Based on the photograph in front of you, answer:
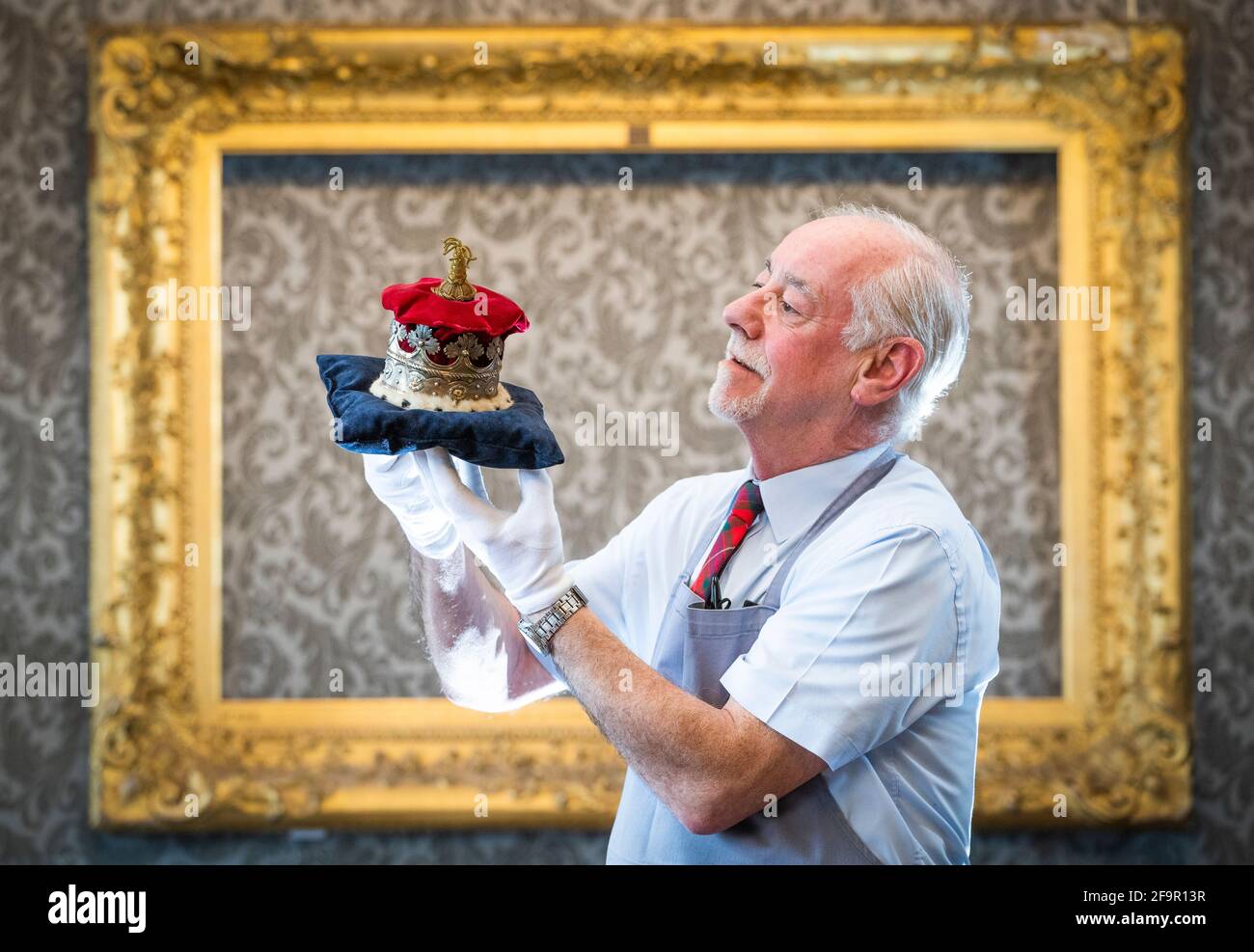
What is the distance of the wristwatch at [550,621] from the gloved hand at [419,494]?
15cm

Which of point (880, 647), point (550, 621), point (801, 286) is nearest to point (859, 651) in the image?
point (880, 647)

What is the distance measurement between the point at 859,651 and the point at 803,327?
37 cm

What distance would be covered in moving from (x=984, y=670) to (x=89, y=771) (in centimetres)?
140

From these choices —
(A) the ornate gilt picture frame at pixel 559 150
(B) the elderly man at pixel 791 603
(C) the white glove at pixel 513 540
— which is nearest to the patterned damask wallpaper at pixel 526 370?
(A) the ornate gilt picture frame at pixel 559 150

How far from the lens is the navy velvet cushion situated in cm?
113

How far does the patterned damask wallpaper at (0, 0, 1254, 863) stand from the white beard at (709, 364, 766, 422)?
557 mm

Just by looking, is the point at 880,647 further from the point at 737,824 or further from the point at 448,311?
the point at 448,311

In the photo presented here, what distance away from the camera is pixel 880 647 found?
3.67ft

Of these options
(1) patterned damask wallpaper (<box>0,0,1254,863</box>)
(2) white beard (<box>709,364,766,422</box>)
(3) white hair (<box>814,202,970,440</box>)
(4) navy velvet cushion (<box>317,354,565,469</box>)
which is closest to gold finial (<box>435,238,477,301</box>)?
(4) navy velvet cushion (<box>317,354,565,469</box>)

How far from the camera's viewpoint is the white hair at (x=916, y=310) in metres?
1.24

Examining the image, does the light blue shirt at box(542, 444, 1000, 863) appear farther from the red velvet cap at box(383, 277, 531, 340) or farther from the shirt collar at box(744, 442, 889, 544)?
the red velvet cap at box(383, 277, 531, 340)

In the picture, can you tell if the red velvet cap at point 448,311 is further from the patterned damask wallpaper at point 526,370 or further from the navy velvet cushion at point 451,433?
the patterned damask wallpaper at point 526,370

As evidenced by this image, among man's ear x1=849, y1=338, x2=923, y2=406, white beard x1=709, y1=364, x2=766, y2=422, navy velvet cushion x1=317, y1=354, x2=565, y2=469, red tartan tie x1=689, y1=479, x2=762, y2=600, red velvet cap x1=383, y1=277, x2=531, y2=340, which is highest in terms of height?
red velvet cap x1=383, y1=277, x2=531, y2=340

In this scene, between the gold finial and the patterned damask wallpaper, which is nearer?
the gold finial
